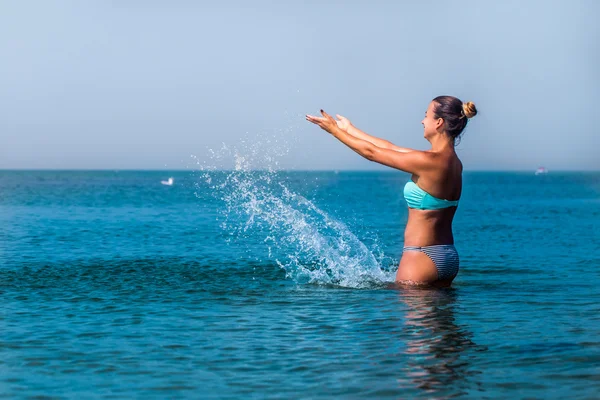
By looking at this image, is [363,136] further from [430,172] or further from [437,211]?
[437,211]

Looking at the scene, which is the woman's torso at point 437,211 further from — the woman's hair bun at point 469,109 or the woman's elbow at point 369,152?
the woman's elbow at point 369,152

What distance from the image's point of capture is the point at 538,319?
9648mm

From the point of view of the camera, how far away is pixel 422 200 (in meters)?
8.59

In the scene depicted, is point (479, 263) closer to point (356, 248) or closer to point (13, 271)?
point (356, 248)

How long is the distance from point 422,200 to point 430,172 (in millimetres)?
353

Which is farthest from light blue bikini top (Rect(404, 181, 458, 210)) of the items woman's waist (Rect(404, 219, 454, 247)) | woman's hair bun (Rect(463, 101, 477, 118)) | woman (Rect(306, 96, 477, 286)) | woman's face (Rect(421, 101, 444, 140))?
woman's hair bun (Rect(463, 101, 477, 118))

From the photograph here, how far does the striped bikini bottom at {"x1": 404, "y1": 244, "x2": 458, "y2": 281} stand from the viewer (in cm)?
889

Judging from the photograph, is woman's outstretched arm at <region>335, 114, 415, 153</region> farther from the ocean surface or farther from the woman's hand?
the ocean surface

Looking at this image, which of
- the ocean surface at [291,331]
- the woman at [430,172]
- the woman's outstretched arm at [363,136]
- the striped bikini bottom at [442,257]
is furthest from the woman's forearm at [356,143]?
the ocean surface at [291,331]

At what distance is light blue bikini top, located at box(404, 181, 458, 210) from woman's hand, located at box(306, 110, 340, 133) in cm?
107

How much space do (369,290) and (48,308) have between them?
4680 millimetres

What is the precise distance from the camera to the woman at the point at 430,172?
8.21 m

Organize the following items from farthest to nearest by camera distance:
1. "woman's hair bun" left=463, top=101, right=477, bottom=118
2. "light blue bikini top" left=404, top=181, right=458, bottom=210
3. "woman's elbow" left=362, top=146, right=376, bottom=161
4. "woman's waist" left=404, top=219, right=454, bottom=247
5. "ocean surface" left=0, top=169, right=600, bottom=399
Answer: "woman's waist" left=404, top=219, right=454, bottom=247
"light blue bikini top" left=404, top=181, right=458, bottom=210
"woman's hair bun" left=463, top=101, right=477, bottom=118
"woman's elbow" left=362, top=146, right=376, bottom=161
"ocean surface" left=0, top=169, right=600, bottom=399

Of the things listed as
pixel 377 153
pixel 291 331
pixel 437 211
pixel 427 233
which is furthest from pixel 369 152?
pixel 291 331
